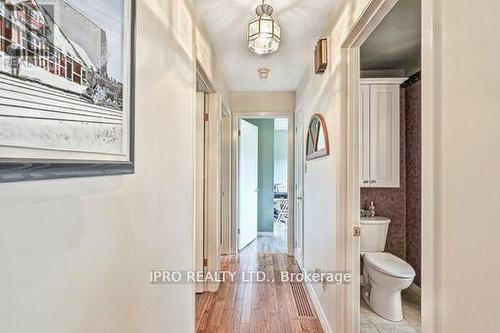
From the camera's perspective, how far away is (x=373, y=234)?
2.79 meters

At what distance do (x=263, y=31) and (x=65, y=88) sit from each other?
4.36ft

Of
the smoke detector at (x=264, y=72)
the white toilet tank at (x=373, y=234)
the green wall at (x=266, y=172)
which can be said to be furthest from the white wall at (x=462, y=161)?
the green wall at (x=266, y=172)

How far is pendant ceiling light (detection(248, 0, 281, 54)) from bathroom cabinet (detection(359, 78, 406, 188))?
4.65 feet

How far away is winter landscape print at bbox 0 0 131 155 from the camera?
539 millimetres

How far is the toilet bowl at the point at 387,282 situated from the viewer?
2305mm

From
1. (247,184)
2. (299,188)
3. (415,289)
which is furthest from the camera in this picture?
(247,184)

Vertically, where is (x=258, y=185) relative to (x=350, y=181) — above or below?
below

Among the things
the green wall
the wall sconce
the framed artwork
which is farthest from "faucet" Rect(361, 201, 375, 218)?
the green wall

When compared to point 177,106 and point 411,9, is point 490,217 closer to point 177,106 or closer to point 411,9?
point 177,106

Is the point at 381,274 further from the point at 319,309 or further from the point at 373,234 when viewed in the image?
the point at 319,309

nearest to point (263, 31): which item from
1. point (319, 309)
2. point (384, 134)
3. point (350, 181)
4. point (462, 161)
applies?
point (350, 181)

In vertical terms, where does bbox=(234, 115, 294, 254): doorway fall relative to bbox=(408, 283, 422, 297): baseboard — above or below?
above

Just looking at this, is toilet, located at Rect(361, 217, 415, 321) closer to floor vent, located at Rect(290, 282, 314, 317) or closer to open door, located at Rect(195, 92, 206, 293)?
floor vent, located at Rect(290, 282, 314, 317)

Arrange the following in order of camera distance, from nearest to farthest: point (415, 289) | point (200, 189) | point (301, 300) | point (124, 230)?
point (124, 230) → point (301, 300) → point (415, 289) → point (200, 189)
